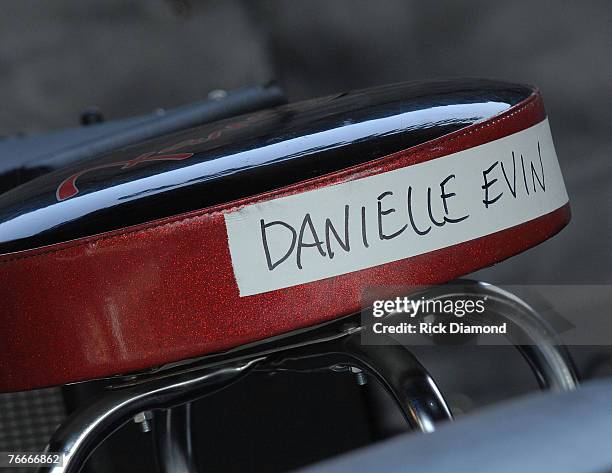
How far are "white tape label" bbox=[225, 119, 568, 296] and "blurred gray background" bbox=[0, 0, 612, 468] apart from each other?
0.94 metres

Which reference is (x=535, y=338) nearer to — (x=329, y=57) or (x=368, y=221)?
(x=368, y=221)

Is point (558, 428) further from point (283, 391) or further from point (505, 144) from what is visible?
point (283, 391)

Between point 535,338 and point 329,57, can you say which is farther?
point 329,57

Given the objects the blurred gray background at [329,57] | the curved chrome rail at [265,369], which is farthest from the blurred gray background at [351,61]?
the curved chrome rail at [265,369]

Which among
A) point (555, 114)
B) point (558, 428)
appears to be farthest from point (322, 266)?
point (555, 114)

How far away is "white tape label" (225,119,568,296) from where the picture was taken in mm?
564

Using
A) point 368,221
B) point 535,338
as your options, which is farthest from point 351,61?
point 368,221

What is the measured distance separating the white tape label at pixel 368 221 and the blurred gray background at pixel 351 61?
3.07ft

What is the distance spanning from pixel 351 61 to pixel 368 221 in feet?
3.62

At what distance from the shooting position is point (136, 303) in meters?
0.57

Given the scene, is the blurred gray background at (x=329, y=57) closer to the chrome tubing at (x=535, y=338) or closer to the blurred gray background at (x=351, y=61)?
the blurred gray background at (x=351, y=61)

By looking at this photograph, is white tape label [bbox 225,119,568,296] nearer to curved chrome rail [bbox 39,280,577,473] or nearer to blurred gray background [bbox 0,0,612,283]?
curved chrome rail [bbox 39,280,577,473]

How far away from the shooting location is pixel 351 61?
64.6 inches

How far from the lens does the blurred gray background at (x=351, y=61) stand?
1.54 metres
